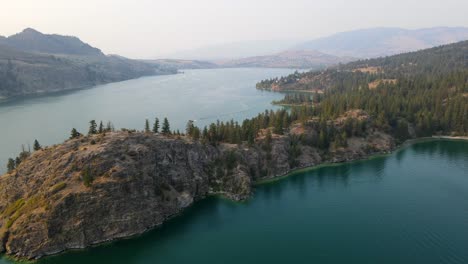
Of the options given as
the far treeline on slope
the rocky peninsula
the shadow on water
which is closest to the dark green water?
the shadow on water

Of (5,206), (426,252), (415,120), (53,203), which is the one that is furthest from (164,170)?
(415,120)

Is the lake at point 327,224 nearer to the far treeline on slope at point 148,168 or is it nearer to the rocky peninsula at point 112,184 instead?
the rocky peninsula at point 112,184

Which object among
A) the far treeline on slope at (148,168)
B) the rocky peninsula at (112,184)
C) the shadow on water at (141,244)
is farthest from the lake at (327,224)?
the far treeline on slope at (148,168)

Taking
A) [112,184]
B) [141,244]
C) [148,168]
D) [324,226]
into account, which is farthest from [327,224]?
[112,184]

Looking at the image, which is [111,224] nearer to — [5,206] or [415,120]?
[5,206]

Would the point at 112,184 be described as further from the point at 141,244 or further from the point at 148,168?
the point at 141,244
